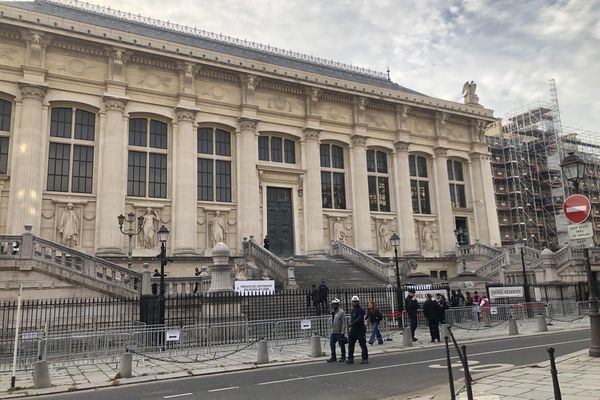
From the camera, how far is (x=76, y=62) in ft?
91.9

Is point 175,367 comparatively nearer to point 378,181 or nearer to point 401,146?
point 378,181

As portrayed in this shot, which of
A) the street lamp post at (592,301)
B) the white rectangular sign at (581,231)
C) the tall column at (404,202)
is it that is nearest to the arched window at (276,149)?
the tall column at (404,202)

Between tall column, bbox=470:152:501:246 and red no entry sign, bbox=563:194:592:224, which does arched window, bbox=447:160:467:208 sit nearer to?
tall column, bbox=470:152:501:246

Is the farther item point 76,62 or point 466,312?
point 76,62

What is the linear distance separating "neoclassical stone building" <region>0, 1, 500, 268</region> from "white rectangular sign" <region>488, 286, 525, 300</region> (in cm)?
1228

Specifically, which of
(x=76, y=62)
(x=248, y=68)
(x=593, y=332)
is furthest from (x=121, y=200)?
(x=593, y=332)

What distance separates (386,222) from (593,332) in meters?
26.6

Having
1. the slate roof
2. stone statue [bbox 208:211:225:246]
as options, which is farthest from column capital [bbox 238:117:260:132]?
the slate roof

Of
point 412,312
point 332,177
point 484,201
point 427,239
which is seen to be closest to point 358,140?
point 332,177

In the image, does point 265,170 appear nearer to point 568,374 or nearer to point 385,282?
point 385,282

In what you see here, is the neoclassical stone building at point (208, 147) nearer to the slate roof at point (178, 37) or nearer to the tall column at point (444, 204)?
the tall column at point (444, 204)

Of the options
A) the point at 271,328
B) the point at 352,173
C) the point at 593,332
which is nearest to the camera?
the point at 593,332

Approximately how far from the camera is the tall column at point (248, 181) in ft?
101

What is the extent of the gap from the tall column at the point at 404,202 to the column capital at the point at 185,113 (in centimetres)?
1662
